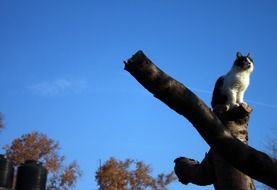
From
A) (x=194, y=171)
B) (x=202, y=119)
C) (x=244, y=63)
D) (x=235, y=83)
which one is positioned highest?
(x=244, y=63)

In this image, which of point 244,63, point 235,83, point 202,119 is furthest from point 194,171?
point 244,63

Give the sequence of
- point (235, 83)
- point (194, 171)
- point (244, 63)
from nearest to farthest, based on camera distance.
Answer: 1. point (194, 171)
2. point (235, 83)
3. point (244, 63)

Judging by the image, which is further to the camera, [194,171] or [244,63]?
[244,63]

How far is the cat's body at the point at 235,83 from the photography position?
8.75 m

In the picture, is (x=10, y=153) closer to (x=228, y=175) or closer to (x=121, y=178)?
(x=121, y=178)

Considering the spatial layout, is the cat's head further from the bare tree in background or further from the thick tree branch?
the bare tree in background

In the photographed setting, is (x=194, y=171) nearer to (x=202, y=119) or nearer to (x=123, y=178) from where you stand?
(x=202, y=119)

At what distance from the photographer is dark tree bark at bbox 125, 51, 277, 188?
230cm

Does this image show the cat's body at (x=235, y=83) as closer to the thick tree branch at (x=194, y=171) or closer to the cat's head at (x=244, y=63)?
the cat's head at (x=244, y=63)

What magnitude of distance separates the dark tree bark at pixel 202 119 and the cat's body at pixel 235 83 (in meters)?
5.72

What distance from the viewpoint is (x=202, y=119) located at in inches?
92.8

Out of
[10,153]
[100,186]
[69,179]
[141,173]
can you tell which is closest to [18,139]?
[10,153]

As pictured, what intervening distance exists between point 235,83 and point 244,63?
4.24 feet

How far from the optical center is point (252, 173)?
235 cm
